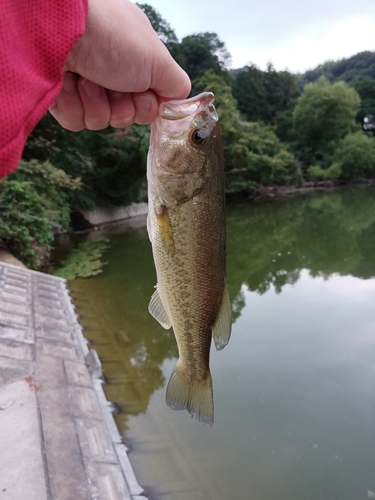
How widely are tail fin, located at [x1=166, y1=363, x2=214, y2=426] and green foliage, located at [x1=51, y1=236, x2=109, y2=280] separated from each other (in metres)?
7.82

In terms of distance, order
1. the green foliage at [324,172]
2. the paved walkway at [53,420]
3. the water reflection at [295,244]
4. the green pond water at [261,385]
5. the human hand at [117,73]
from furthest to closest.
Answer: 1. the green foliage at [324,172]
2. the water reflection at [295,244]
3. the green pond water at [261,385]
4. the paved walkway at [53,420]
5. the human hand at [117,73]

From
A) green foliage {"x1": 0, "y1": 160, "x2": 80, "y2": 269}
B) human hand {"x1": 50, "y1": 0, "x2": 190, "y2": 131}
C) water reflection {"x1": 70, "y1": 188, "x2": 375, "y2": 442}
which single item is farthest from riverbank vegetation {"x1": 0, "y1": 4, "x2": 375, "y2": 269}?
human hand {"x1": 50, "y1": 0, "x2": 190, "y2": 131}

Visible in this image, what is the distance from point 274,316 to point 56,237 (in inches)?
363

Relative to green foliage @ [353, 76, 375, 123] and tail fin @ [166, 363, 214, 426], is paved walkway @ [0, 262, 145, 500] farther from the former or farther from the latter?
green foliage @ [353, 76, 375, 123]

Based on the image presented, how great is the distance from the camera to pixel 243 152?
2391cm

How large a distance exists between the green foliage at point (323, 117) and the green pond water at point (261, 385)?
32191 mm

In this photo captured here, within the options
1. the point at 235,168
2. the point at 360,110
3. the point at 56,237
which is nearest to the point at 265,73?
the point at 360,110

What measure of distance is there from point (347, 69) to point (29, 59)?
88.7 meters

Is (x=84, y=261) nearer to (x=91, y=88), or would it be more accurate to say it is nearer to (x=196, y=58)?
(x=91, y=88)

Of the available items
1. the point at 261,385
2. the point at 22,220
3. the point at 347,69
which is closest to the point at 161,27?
the point at 22,220

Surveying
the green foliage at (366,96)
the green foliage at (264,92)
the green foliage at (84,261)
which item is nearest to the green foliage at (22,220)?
the green foliage at (84,261)

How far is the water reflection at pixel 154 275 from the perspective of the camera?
5516mm

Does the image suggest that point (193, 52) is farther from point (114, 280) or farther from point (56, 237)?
point (114, 280)

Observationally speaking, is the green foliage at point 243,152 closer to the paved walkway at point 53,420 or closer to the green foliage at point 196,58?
the green foliage at point 196,58
